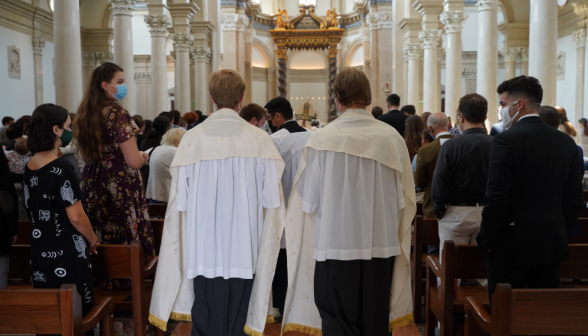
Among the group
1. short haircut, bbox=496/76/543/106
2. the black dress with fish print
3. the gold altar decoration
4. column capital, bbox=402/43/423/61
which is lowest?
the black dress with fish print

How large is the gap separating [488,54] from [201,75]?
33.4ft

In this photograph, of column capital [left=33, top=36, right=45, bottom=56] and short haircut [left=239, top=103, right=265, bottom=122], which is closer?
short haircut [left=239, top=103, right=265, bottom=122]

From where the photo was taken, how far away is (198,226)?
3.30 m

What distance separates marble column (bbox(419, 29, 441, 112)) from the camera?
14619mm

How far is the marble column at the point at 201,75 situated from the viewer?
703 inches

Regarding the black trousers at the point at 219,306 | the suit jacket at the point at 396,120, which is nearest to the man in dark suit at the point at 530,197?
the black trousers at the point at 219,306

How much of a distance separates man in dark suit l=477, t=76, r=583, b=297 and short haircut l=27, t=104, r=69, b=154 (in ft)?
8.18

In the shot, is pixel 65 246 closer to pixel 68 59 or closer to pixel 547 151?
pixel 547 151

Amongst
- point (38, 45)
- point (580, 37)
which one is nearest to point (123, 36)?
point (38, 45)

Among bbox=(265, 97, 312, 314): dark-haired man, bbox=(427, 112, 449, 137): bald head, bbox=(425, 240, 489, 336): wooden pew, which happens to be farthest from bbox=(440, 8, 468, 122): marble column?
bbox=(425, 240, 489, 336): wooden pew

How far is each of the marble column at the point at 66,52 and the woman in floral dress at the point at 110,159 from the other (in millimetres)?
4743

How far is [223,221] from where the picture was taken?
128 inches

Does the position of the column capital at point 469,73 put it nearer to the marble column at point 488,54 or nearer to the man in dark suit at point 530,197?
the marble column at point 488,54

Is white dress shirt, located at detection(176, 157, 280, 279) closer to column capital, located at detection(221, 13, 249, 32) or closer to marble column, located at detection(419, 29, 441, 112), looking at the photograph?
marble column, located at detection(419, 29, 441, 112)
